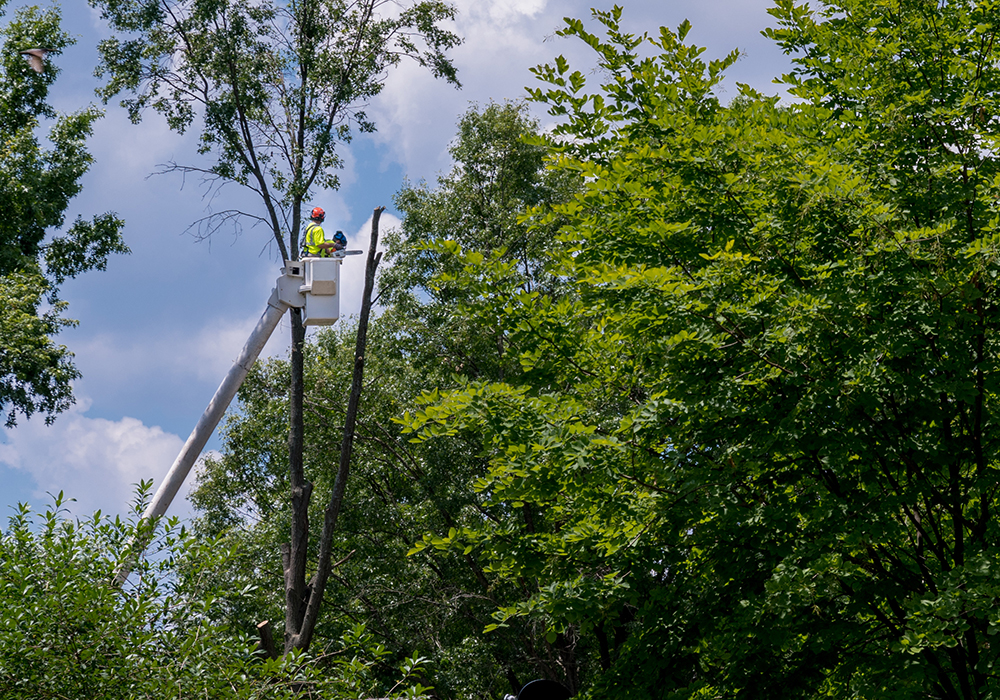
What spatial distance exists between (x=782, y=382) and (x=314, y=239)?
11.0m

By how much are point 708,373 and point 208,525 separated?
2327 cm

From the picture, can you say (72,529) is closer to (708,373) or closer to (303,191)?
(708,373)

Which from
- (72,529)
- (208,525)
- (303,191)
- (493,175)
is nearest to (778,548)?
(72,529)

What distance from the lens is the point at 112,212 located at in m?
24.2

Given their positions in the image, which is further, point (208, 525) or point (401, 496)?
point (208, 525)

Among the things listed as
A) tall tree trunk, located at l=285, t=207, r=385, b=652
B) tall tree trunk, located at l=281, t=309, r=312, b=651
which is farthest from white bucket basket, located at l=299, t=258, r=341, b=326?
tall tree trunk, located at l=285, t=207, r=385, b=652

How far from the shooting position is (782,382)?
24.5ft

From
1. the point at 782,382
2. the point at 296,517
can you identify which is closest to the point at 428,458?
the point at 296,517

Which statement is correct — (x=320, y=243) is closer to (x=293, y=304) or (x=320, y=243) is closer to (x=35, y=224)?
(x=293, y=304)

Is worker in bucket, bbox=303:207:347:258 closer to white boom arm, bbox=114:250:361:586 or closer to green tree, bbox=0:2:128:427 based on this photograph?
white boom arm, bbox=114:250:361:586

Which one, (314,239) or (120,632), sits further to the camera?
(314,239)

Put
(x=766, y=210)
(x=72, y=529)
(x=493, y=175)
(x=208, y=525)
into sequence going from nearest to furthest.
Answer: (x=72, y=529) < (x=766, y=210) < (x=493, y=175) < (x=208, y=525)

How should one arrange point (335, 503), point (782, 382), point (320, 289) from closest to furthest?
point (782, 382)
point (335, 503)
point (320, 289)

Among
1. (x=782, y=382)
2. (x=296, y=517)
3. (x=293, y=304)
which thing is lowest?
(x=782, y=382)
